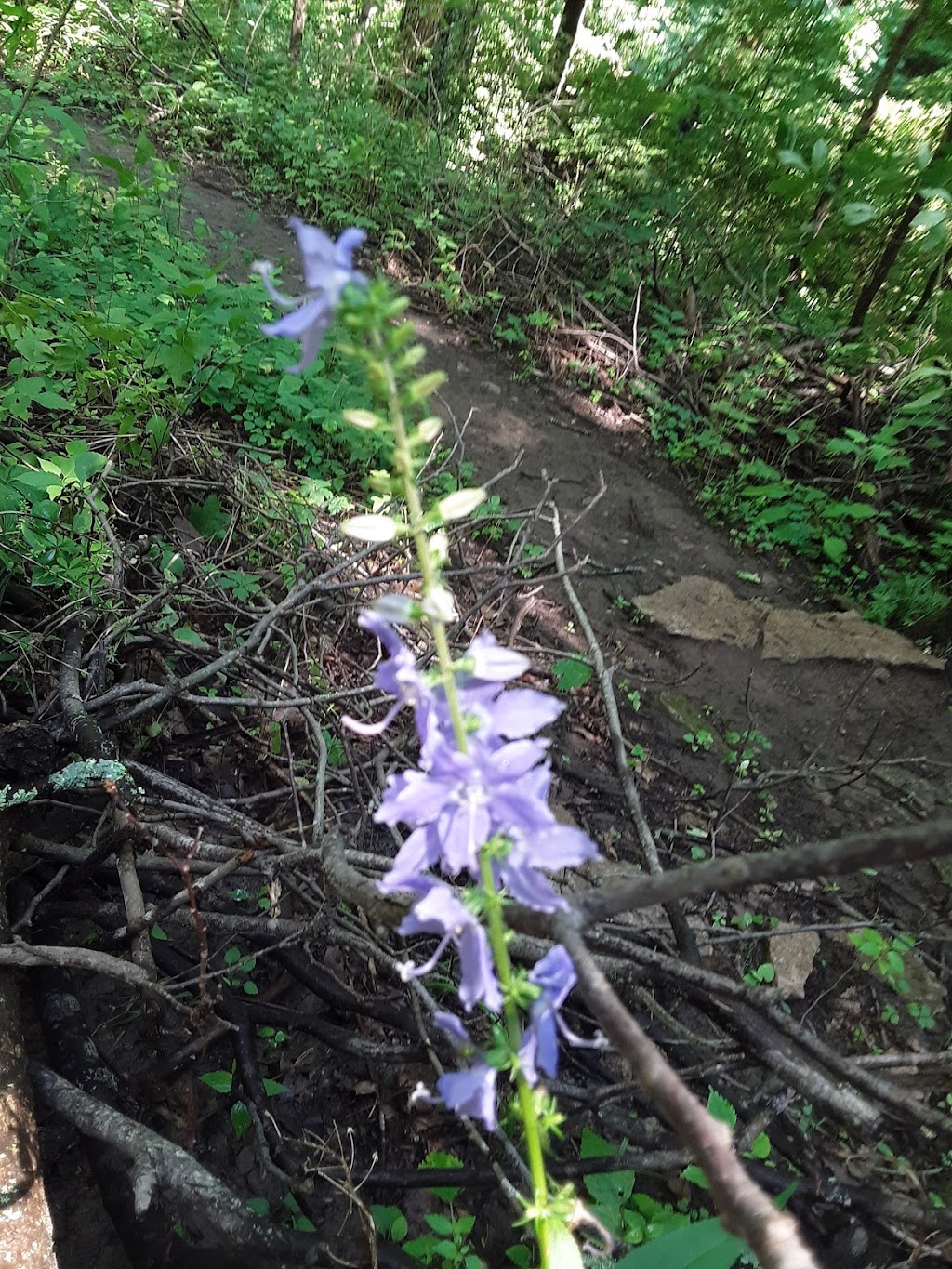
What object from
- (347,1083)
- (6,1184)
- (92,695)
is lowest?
(347,1083)

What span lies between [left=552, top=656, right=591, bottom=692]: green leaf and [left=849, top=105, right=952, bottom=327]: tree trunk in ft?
18.3

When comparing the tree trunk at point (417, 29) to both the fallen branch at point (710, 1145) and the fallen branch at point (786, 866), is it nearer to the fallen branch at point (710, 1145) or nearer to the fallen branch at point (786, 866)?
the fallen branch at point (786, 866)

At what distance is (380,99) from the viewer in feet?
35.0

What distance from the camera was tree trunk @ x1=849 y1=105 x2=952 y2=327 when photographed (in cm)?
662

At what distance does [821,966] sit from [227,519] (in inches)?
128

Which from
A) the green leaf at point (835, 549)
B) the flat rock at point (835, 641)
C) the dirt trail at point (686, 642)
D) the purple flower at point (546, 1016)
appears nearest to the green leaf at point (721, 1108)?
the purple flower at point (546, 1016)

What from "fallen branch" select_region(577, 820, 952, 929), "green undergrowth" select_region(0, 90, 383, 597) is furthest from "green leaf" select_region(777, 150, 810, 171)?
"fallen branch" select_region(577, 820, 952, 929)

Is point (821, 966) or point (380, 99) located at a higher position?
point (380, 99)

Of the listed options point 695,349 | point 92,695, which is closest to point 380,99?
point 695,349

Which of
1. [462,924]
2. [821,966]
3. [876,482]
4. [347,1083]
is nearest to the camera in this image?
[462,924]

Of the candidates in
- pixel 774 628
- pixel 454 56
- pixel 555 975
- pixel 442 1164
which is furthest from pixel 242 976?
pixel 454 56

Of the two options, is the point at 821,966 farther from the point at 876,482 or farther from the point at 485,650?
the point at 876,482

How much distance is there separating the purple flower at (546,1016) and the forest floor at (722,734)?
119 cm

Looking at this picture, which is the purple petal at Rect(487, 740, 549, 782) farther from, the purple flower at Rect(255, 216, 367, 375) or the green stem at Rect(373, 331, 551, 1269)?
the purple flower at Rect(255, 216, 367, 375)
